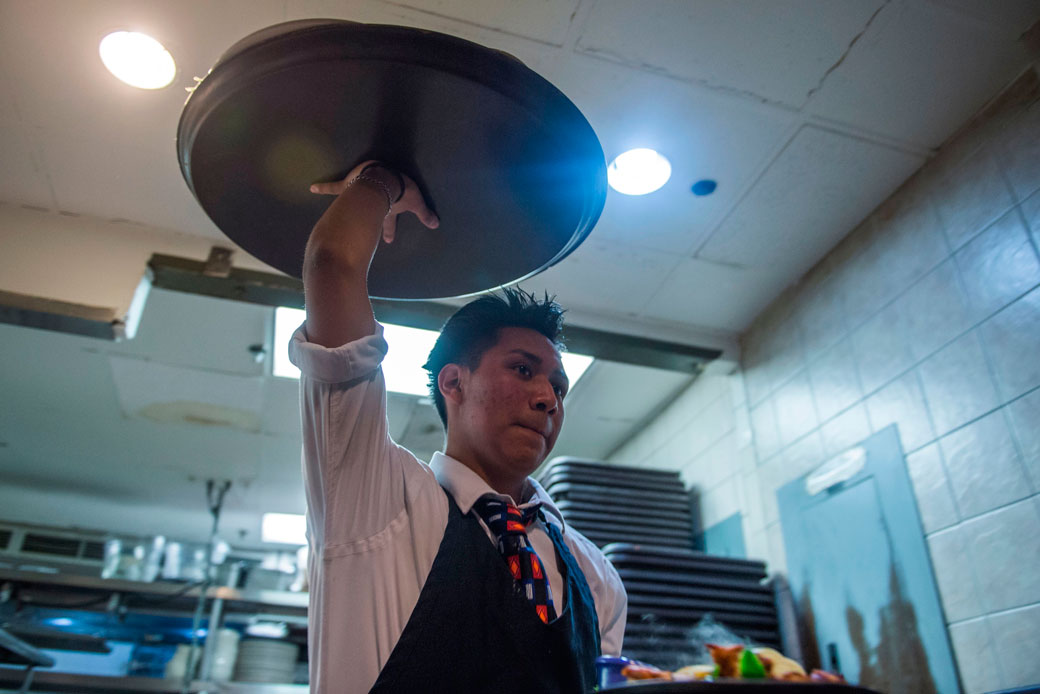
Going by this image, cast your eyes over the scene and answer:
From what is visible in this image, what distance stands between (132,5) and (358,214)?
1.30 m

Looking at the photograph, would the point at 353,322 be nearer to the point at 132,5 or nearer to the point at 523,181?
the point at 523,181

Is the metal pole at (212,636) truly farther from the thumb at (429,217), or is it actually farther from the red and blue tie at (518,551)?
the thumb at (429,217)

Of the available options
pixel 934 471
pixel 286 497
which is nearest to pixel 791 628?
pixel 934 471

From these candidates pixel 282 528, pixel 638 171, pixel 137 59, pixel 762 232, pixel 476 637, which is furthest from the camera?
pixel 282 528

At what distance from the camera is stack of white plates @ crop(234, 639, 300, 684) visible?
3357 millimetres

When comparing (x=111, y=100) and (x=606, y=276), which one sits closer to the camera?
(x=111, y=100)

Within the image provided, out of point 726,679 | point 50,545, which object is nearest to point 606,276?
point 726,679

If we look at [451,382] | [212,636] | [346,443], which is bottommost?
[346,443]

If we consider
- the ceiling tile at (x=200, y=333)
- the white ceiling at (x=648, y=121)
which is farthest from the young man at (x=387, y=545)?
the ceiling tile at (x=200, y=333)

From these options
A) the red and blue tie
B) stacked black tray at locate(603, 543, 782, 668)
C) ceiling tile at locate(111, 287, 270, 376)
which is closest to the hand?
the red and blue tie

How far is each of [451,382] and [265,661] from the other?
2701 mm

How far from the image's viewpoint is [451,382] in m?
1.33

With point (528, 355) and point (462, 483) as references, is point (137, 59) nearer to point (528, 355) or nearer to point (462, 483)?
point (528, 355)

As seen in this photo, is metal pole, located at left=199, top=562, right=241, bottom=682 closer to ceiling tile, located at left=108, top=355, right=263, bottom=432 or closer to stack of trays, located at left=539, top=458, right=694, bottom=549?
ceiling tile, located at left=108, top=355, right=263, bottom=432
